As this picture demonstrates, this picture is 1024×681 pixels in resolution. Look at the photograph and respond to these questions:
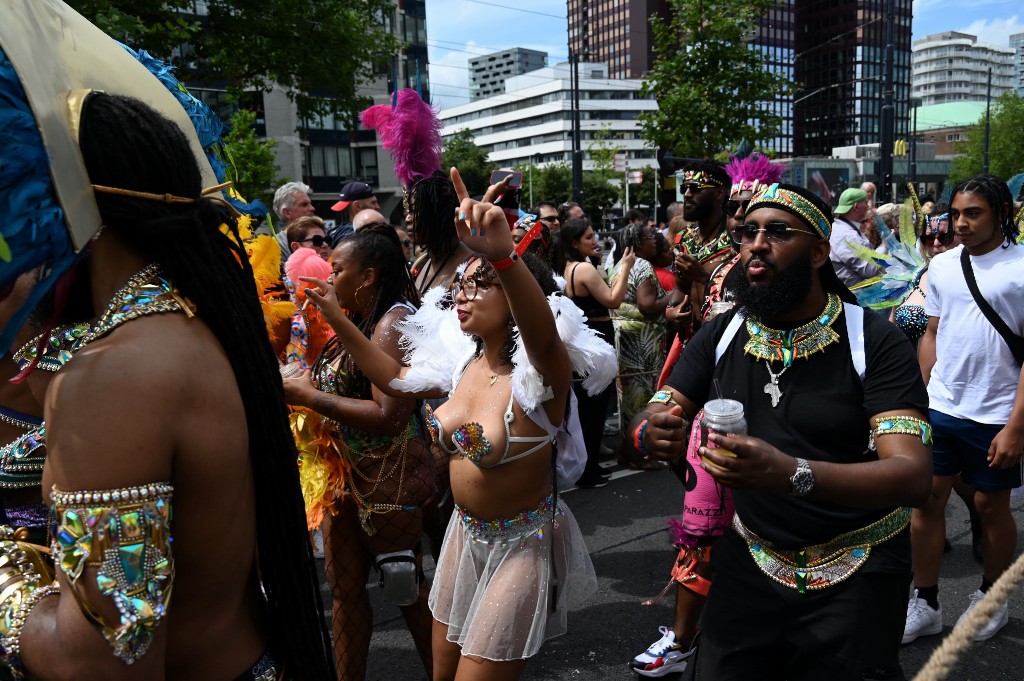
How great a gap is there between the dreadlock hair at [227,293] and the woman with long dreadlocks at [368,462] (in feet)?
4.57

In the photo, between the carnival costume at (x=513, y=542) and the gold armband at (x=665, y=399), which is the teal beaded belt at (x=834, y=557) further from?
the carnival costume at (x=513, y=542)

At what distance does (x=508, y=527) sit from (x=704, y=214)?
9.33 feet

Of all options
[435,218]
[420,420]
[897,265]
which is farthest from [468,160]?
[420,420]

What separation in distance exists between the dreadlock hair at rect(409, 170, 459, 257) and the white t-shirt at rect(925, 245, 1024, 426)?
2.59 metres

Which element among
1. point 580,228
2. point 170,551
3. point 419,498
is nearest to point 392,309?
point 419,498

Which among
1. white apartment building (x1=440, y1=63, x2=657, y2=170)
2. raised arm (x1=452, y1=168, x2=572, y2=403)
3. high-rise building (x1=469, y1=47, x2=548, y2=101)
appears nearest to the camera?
raised arm (x1=452, y1=168, x2=572, y2=403)

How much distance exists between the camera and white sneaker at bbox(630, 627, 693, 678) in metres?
3.46

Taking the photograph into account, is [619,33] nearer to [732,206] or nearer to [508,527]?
[732,206]

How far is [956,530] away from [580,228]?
3.57m

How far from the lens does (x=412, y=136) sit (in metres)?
4.68

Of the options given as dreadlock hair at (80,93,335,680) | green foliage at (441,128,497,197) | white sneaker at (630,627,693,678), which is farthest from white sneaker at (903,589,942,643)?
green foliage at (441,128,497,197)

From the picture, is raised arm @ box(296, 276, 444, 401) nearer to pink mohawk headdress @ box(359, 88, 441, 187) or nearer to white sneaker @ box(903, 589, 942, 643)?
pink mohawk headdress @ box(359, 88, 441, 187)

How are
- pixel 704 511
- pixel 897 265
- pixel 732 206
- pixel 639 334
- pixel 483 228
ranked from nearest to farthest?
pixel 483 228 → pixel 704 511 → pixel 732 206 → pixel 897 265 → pixel 639 334

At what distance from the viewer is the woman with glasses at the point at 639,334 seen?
6461mm
